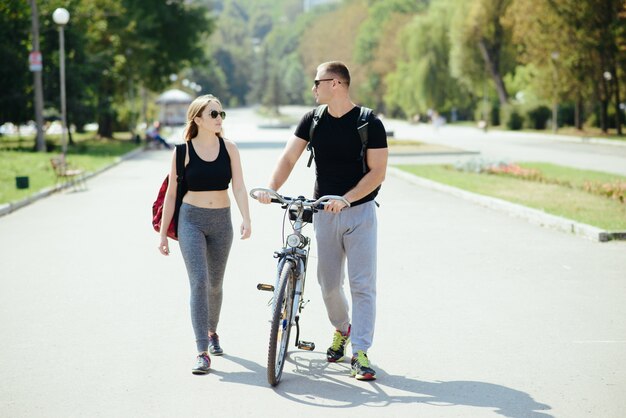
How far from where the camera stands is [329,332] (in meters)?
7.26

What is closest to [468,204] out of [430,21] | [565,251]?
[565,251]

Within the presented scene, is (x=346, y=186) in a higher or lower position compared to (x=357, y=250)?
higher

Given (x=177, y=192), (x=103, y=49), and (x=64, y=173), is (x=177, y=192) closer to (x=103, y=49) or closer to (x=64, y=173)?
(x=64, y=173)

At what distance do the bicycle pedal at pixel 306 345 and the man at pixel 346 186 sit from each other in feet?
1.41

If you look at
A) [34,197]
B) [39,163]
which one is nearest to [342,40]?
[39,163]

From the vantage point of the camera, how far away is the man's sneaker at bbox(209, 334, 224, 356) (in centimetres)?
658

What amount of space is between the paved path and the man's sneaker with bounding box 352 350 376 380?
0.06 metres

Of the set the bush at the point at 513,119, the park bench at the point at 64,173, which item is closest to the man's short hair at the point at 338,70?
the park bench at the point at 64,173

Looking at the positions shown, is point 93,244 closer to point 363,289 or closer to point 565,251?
point 565,251

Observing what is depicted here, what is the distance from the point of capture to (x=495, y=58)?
237ft

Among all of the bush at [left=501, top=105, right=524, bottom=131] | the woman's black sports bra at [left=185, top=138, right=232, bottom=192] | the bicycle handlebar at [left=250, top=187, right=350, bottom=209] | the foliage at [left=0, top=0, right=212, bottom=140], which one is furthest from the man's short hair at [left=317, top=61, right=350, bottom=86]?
the bush at [left=501, top=105, right=524, bottom=131]

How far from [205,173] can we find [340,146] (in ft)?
3.04

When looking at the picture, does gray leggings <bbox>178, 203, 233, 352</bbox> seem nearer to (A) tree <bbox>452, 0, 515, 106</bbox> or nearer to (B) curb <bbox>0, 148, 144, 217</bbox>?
(B) curb <bbox>0, 148, 144, 217</bbox>

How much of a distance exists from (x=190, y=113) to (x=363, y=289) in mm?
1588
